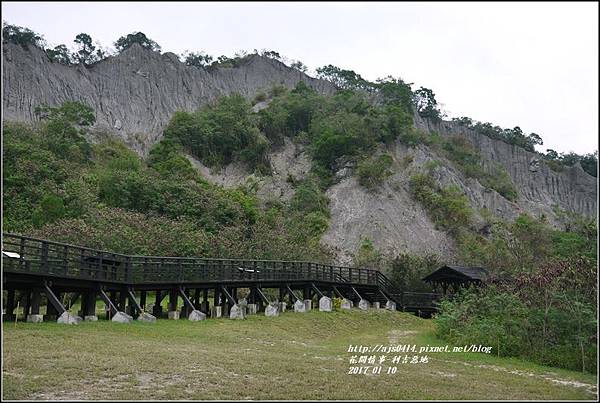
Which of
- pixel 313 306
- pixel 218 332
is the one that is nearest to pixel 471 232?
pixel 313 306

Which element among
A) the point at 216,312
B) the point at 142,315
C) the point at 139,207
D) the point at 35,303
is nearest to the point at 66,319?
the point at 35,303

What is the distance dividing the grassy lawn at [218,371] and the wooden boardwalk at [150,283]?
5.49 ft

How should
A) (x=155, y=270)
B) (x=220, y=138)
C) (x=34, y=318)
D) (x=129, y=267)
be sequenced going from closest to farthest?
(x=34, y=318) → (x=129, y=267) → (x=155, y=270) → (x=220, y=138)

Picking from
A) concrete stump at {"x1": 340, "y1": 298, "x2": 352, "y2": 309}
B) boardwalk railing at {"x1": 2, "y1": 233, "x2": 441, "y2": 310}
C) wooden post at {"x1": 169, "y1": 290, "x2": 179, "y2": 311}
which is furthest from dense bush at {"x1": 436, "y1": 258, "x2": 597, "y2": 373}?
concrete stump at {"x1": 340, "y1": 298, "x2": 352, "y2": 309}

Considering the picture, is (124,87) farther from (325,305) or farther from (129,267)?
(129,267)

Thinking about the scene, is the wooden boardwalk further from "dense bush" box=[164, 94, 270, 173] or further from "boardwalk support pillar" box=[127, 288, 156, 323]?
"dense bush" box=[164, 94, 270, 173]

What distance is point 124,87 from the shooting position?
237ft

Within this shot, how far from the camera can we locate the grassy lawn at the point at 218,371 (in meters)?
8.91

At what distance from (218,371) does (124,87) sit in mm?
67199

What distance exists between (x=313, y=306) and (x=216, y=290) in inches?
325

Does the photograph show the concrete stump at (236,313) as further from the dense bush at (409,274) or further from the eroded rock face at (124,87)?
the eroded rock face at (124,87)

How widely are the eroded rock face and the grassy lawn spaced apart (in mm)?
52793

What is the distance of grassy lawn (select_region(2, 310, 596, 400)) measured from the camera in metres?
8.91

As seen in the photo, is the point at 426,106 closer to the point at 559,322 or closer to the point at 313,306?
the point at 313,306
